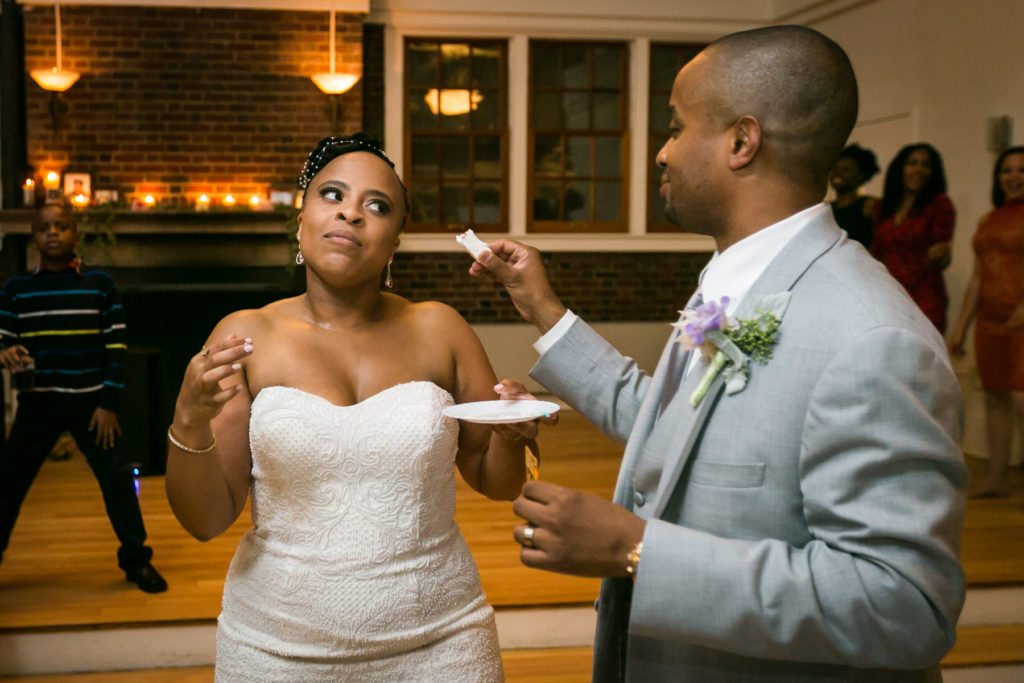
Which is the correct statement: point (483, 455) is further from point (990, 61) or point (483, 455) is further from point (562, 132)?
point (562, 132)

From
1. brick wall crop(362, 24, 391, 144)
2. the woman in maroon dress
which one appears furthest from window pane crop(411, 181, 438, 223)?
the woman in maroon dress

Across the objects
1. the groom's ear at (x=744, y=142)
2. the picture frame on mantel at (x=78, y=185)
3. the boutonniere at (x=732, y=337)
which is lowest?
the boutonniere at (x=732, y=337)

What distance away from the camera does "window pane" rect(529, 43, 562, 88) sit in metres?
8.62

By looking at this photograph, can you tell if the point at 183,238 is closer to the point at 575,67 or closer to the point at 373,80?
the point at 373,80

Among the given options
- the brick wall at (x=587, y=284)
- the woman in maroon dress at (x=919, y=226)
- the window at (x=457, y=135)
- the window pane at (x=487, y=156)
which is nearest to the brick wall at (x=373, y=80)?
the window at (x=457, y=135)

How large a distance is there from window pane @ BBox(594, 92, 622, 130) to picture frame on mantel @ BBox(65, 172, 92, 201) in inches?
166

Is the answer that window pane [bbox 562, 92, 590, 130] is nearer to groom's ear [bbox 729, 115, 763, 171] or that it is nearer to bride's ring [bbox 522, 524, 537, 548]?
groom's ear [bbox 729, 115, 763, 171]

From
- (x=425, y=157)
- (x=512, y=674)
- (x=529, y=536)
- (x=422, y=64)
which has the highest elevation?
(x=422, y=64)

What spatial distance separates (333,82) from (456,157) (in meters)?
1.39

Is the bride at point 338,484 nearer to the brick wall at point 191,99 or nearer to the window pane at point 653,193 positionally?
the brick wall at point 191,99

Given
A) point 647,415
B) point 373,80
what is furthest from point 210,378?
point 373,80

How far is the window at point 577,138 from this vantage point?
8.71 metres

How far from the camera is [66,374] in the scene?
4059mm

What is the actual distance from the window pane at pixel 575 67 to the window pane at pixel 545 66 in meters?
0.06
